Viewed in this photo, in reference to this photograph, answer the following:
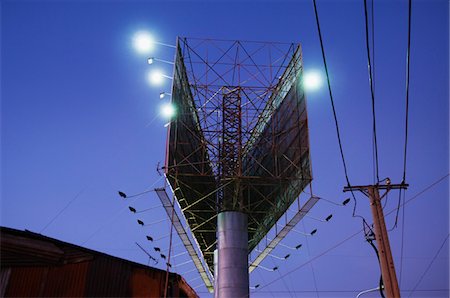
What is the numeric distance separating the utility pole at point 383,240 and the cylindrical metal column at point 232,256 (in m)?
9.49

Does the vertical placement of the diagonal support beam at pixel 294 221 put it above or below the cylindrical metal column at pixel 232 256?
above

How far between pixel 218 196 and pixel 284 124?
7.47 metres

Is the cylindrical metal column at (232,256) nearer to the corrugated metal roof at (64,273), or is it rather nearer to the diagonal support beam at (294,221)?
the diagonal support beam at (294,221)

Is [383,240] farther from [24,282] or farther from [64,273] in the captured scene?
[24,282]

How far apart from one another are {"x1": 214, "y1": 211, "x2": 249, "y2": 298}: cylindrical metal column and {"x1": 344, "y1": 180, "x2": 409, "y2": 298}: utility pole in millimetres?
9495

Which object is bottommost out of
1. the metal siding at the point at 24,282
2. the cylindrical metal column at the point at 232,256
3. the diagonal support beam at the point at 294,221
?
the metal siding at the point at 24,282

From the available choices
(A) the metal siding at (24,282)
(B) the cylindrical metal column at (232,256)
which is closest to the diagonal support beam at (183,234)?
(B) the cylindrical metal column at (232,256)

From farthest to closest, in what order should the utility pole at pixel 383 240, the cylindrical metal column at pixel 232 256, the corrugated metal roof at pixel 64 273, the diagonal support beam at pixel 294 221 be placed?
the diagonal support beam at pixel 294 221 → the cylindrical metal column at pixel 232 256 → the corrugated metal roof at pixel 64 273 → the utility pole at pixel 383 240

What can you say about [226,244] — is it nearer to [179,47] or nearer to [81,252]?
[81,252]

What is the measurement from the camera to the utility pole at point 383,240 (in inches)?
515

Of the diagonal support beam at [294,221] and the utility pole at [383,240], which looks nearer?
the utility pole at [383,240]

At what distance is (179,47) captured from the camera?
990 inches

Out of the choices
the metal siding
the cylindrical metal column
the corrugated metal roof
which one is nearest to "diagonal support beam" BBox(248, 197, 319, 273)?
the cylindrical metal column

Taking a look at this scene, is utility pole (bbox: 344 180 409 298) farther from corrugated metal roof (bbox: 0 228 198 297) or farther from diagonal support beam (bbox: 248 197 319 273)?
corrugated metal roof (bbox: 0 228 198 297)
